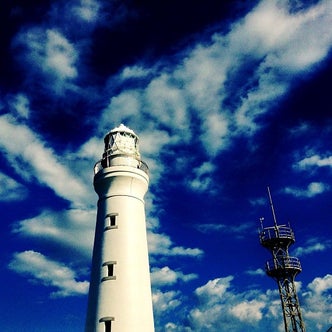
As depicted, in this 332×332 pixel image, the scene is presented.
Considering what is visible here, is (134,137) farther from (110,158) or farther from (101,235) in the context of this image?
(101,235)

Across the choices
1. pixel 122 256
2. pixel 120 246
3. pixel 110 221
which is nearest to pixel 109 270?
pixel 122 256

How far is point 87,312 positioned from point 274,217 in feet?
94.8

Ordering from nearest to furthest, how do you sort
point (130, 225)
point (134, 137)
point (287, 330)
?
point (130, 225)
point (134, 137)
point (287, 330)

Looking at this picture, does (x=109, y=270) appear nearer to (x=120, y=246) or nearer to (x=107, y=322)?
(x=120, y=246)

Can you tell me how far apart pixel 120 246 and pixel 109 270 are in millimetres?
1644

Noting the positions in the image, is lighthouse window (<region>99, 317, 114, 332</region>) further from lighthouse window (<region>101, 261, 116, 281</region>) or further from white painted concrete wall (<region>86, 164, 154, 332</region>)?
lighthouse window (<region>101, 261, 116, 281</region>)

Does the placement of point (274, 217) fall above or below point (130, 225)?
above

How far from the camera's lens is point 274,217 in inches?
1879

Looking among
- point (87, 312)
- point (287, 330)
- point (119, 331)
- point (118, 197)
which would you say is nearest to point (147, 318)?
point (119, 331)

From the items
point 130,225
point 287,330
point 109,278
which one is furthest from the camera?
point 287,330

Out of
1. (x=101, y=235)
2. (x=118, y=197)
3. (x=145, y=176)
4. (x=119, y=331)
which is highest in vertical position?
(x=145, y=176)

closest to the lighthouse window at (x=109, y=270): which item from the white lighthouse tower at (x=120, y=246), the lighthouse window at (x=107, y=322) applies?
the white lighthouse tower at (x=120, y=246)

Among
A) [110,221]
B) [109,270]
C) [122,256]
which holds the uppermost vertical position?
[110,221]

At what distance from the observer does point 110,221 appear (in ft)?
88.9
